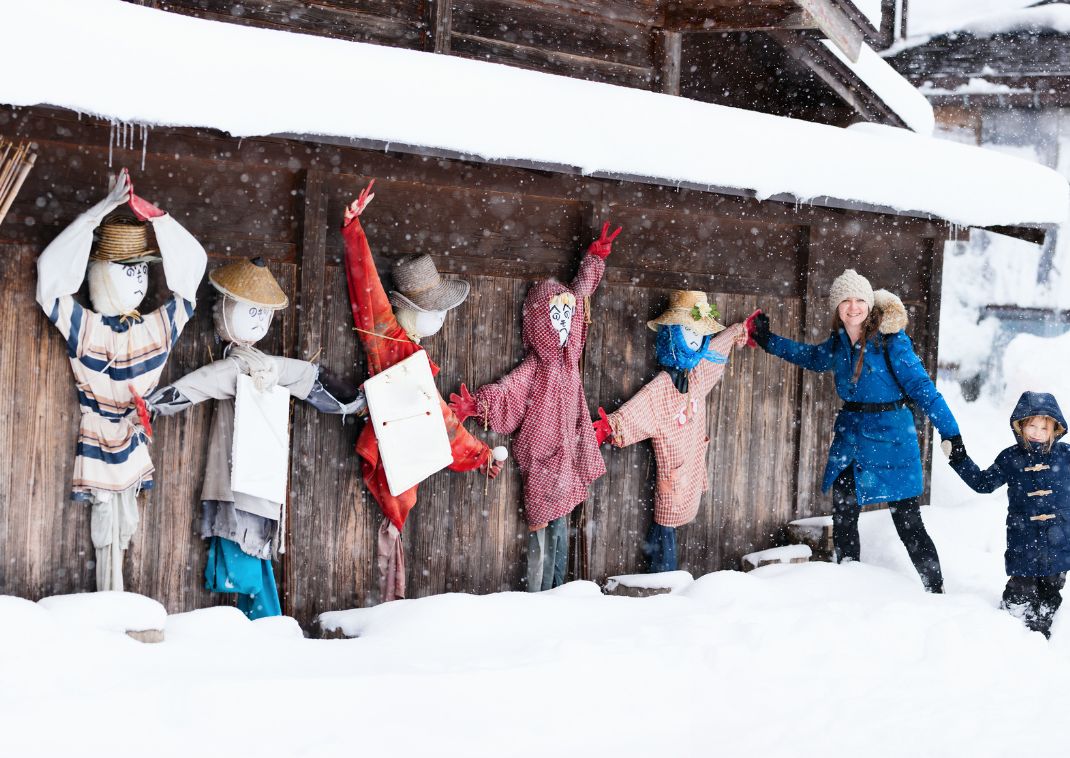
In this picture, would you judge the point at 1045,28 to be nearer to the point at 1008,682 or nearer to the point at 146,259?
the point at 1008,682

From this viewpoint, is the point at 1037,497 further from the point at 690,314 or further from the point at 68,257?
the point at 68,257

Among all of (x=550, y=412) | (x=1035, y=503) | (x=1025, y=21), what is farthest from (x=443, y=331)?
(x=1025, y=21)

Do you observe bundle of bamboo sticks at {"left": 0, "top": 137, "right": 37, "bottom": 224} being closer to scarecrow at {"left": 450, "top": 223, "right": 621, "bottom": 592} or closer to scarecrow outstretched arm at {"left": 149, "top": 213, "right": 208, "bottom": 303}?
scarecrow outstretched arm at {"left": 149, "top": 213, "right": 208, "bottom": 303}

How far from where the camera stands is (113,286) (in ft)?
16.1

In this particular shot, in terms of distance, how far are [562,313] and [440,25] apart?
1968 mm

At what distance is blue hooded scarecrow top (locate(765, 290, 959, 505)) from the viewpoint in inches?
272

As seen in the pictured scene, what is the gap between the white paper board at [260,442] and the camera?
5266 millimetres

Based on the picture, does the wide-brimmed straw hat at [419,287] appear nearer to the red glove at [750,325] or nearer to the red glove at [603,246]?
the red glove at [603,246]

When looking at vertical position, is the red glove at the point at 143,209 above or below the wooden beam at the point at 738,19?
below

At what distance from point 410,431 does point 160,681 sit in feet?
6.50

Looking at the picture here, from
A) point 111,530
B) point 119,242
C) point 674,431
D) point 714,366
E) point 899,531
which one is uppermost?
point 119,242

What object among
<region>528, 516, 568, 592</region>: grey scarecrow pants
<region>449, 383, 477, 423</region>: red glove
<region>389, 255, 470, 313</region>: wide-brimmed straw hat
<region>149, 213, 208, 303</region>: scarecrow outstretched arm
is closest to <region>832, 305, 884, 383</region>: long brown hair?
<region>528, 516, 568, 592</region>: grey scarecrow pants

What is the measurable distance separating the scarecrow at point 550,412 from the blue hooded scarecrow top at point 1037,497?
2343 millimetres

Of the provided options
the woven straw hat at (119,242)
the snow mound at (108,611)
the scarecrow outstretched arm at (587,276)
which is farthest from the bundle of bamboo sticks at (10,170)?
the scarecrow outstretched arm at (587,276)
